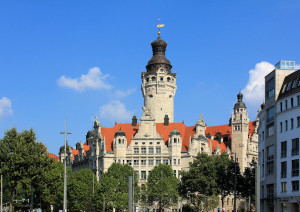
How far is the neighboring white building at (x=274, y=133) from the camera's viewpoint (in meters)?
80.6

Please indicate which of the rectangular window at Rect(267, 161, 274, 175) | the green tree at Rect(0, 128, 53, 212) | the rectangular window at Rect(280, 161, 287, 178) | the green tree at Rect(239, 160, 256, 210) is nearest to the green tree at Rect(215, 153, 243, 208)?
the green tree at Rect(239, 160, 256, 210)

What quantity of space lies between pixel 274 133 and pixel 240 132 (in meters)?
76.7

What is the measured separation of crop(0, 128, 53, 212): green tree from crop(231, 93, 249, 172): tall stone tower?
72.5 metres

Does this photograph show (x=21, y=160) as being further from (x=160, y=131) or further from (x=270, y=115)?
(x=160, y=131)

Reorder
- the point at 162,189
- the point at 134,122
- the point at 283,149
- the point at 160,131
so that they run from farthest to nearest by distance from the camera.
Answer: the point at 134,122
the point at 160,131
the point at 162,189
the point at 283,149

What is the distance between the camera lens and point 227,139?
552 feet

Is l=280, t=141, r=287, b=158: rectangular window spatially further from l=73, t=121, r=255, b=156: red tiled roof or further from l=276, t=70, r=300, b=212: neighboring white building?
l=73, t=121, r=255, b=156: red tiled roof

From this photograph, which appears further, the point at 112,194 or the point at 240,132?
the point at 240,132

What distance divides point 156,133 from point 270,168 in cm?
6410

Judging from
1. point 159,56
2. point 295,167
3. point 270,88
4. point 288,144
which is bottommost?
point 295,167

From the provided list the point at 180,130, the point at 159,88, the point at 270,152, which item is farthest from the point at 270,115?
the point at 159,88

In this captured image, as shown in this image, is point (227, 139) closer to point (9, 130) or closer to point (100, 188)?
point (100, 188)

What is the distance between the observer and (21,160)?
311 feet

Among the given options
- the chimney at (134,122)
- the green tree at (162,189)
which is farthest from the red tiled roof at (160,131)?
the green tree at (162,189)
